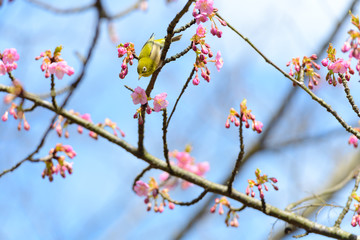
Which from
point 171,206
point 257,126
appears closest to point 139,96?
point 257,126

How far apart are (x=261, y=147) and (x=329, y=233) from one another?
145 inches

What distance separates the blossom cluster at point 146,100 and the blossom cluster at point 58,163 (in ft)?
2.46

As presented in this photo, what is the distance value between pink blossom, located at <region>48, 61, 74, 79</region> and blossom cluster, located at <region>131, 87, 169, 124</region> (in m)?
0.42

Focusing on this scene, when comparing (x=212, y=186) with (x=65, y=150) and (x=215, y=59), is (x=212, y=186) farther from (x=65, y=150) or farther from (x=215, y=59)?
(x=65, y=150)

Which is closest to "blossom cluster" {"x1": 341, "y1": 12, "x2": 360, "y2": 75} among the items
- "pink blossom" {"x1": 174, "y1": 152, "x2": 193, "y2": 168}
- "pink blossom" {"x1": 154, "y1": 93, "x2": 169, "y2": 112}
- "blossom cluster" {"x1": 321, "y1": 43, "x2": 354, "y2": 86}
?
"blossom cluster" {"x1": 321, "y1": 43, "x2": 354, "y2": 86}

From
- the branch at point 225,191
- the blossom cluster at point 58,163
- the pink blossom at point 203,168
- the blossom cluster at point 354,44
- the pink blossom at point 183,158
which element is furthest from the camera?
the pink blossom at point 203,168

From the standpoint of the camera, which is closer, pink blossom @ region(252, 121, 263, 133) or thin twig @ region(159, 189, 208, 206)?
pink blossom @ region(252, 121, 263, 133)

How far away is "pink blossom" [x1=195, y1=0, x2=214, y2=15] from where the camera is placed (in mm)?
2051

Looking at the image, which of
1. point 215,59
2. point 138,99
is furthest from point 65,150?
point 215,59

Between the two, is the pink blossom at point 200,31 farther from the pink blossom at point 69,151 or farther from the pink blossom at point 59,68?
the pink blossom at point 69,151

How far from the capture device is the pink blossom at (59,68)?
2295 millimetres

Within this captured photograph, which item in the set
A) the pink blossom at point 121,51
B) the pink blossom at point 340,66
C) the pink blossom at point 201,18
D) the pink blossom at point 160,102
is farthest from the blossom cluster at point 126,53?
the pink blossom at point 340,66

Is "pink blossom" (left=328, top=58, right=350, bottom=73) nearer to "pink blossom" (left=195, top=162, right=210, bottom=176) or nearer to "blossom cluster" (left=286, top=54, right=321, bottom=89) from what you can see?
"blossom cluster" (left=286, top=54, right=321, bottom=89)

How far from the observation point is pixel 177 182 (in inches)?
174
